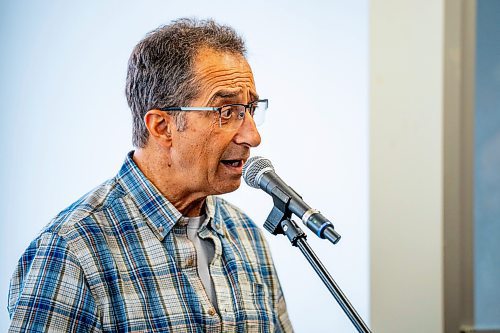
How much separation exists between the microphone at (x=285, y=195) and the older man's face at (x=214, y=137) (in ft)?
0.47

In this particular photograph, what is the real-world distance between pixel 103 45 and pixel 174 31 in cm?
63


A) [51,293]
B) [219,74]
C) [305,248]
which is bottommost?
[51,293]

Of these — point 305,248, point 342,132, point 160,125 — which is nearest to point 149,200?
point 160,125

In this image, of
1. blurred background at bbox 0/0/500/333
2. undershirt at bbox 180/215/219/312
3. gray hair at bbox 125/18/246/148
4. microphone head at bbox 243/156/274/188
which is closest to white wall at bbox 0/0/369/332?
blurred background at bbox 0/0/500/333

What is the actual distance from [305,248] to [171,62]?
0.56 m

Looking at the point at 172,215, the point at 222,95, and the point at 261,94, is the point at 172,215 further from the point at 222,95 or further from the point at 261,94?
the point at 261,94

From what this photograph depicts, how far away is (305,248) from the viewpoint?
1.23 metres

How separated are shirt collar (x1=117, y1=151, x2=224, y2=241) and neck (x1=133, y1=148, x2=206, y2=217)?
22 mm

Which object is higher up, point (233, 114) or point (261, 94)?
point (261, 94)

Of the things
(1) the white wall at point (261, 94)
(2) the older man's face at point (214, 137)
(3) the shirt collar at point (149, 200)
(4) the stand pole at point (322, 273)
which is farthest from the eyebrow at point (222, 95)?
(1) the white wall at point (261, 94)

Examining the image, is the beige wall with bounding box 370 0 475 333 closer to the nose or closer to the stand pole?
the nose

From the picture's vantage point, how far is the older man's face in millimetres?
1498

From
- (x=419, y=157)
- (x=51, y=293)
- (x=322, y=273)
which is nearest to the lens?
(x=322, y=273)

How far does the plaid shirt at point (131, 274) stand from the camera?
132 cm
